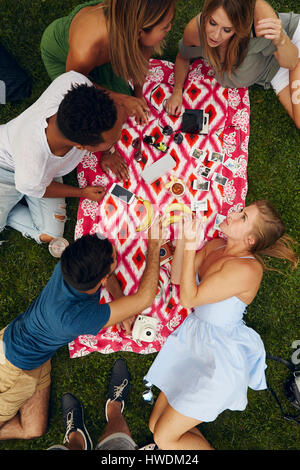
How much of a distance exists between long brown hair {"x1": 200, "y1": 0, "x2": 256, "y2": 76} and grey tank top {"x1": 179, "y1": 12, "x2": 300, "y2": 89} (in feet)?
0.33

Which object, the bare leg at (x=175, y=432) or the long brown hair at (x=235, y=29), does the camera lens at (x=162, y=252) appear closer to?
the bare leg at (x=175, y=432)

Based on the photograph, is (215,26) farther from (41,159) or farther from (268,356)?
(268,356)

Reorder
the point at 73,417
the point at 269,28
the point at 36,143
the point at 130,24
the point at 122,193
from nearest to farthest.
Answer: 1. the point at 130,24
2. the point at 36,143
3. the point at 269,28
4. the point at 122,193
5. the point at 73,417

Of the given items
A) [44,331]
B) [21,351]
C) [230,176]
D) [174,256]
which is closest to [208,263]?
[174,256]

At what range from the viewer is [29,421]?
146 inches

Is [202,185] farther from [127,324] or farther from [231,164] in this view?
[127,324]

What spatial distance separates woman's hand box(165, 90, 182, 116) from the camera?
12.8ft

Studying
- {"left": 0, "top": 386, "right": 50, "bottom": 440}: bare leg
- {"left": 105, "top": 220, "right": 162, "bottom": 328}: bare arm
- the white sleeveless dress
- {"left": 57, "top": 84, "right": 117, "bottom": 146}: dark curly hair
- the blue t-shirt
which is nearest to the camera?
{"left": 57, "top": 84, "right": 117, "bottom": 146}: dark curly hair

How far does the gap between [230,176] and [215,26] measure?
164 cm

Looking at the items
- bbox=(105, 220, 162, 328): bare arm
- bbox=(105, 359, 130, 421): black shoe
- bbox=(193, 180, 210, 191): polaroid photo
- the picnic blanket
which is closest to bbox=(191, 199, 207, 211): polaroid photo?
the picnic blanket

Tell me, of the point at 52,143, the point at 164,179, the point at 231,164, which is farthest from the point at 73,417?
the point at 231,164

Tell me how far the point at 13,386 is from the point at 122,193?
2357 millimetres

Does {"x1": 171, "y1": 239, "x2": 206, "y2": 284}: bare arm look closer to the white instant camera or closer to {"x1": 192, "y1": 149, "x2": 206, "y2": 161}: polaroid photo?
the white instant camera

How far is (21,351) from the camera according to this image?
306 cm
